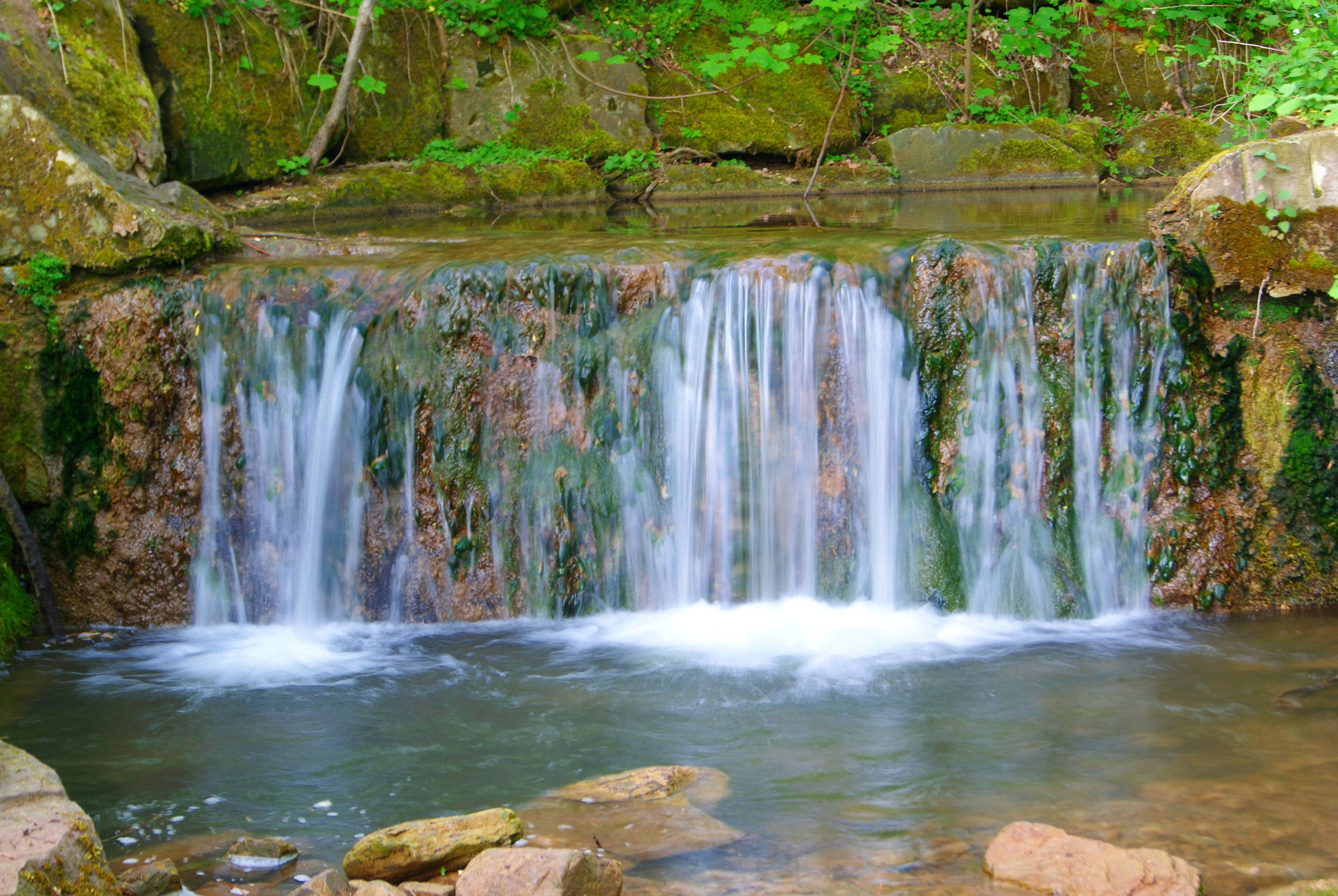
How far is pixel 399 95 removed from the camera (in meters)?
11.0

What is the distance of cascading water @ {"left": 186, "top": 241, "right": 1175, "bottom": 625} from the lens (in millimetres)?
5039

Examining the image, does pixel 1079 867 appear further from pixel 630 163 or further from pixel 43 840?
pixel 630 163

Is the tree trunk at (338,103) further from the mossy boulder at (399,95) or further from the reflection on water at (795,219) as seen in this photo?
the reflection on water at (795,219)

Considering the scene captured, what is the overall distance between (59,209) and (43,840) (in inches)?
156

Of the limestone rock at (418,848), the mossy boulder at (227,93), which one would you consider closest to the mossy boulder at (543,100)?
the mossy boulder at (227,93)

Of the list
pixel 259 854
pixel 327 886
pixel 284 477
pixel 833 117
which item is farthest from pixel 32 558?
pixel 833 117

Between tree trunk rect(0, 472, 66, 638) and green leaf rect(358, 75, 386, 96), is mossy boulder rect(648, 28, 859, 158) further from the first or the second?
tree trunk rect(0, 472, 66, 638)

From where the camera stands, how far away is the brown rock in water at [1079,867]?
2.51 meters

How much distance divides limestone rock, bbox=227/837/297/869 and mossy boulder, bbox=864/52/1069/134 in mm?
11396

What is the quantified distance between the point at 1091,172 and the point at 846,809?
10370 millimetres

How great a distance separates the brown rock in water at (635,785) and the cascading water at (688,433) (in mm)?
1794

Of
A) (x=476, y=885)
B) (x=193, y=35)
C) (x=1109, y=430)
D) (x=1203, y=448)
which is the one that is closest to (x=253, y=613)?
(x=476, y=885)

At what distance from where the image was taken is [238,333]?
5.25 meters

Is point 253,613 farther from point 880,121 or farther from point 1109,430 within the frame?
point 880,121
